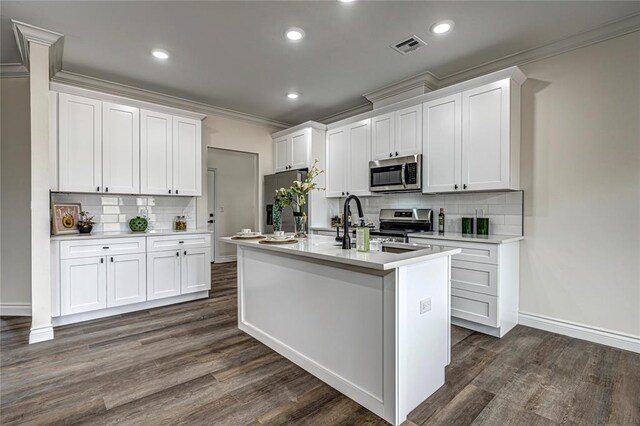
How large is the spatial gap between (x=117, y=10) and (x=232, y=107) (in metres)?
2.37

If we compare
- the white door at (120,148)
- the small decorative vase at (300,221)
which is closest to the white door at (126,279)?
the white door at (120,148)

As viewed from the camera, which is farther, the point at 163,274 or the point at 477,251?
the point at 163,274

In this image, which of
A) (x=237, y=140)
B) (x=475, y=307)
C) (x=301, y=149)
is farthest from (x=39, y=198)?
(x=475, y=307)

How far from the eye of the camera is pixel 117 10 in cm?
250

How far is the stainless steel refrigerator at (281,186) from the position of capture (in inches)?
195

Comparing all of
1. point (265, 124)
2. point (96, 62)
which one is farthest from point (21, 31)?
point (265, 124)

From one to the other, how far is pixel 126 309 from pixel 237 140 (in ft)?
9.69

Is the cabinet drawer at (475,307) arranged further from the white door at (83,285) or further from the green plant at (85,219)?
the green plant at (85,219)

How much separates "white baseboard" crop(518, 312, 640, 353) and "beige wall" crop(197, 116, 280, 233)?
418 cm

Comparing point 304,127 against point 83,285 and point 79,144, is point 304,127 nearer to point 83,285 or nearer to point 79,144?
point 79,144

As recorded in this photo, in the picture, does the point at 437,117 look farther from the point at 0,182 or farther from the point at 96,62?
the point at 0,182

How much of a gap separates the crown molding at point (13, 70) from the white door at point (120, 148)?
963mm

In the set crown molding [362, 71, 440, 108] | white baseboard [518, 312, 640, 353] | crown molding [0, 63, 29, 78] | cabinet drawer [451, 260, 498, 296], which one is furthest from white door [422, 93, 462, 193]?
crown molding [0, 63, 29, 78]

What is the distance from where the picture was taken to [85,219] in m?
3.68
